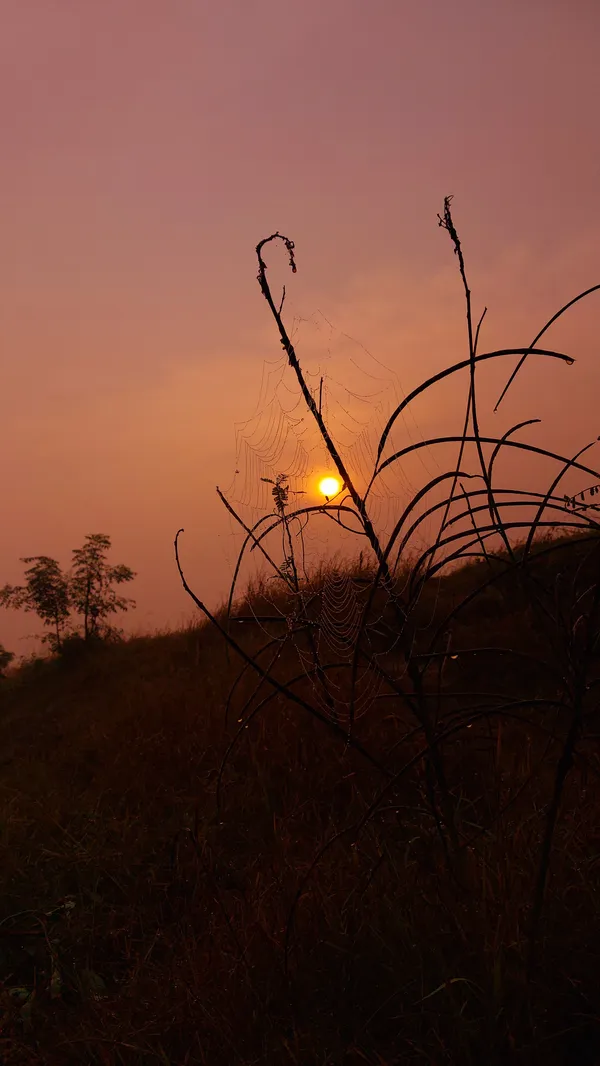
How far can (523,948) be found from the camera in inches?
95.7

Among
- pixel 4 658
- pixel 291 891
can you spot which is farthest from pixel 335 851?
pixel 4 658

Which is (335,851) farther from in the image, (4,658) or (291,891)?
(4,658)

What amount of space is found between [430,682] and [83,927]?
9.28 feet

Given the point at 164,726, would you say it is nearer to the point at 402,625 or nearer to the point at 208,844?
the point at 208,844

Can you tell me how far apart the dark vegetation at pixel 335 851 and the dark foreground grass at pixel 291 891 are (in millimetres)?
13

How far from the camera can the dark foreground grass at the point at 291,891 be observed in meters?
2.39

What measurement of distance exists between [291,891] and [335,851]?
459 mm

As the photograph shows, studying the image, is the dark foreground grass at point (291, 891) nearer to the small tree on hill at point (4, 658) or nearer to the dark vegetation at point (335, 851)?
the dark vegetation at point (335, 851)

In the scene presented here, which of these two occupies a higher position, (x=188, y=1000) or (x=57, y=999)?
(x=188, y=1000)

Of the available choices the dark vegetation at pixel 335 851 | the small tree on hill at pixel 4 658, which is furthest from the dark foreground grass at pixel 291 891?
the small tree on hill at pixel 4 658

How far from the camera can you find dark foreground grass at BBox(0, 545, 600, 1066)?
239cm

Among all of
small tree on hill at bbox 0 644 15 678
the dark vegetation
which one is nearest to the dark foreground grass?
the dark vegetation

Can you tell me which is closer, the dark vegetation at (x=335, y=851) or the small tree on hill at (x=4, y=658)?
the dark vegetation at (x=335, y=851)

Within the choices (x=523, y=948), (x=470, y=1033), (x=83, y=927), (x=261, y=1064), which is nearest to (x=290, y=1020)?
(x=261, y=1064)
